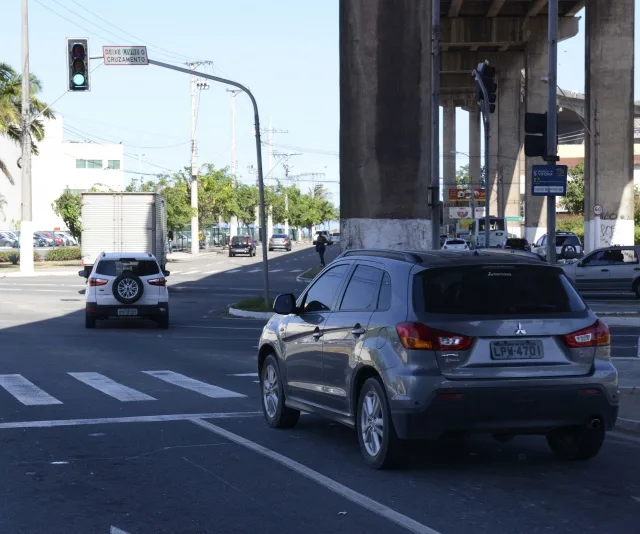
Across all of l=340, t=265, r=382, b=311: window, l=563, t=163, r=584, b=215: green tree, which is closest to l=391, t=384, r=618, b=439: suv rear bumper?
l=340, t=265, r=382, b=311: window

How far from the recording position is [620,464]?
31.8ft

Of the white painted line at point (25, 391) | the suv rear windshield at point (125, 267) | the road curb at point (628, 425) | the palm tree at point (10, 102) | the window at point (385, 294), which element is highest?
the palm tree at point (10, 102)

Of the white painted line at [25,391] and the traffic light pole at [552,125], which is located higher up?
the traffic light pole at [552,125]

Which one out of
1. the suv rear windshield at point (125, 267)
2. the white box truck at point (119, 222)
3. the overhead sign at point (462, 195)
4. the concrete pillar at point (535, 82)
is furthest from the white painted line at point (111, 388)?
the overhead sign at point (462, 195)

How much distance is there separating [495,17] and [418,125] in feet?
172

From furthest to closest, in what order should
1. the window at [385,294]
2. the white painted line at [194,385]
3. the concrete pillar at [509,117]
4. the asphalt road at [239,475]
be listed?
the concrete pillar at [509,117] → the white painted line at [194,385] → the window at [385,294] → the asphalt road at [239,475]

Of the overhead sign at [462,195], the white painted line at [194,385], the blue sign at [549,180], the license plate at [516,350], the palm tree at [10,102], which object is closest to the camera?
the license plate at [516,350]

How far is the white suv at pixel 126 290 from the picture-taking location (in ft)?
88.8

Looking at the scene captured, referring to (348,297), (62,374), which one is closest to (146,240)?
(62,374)

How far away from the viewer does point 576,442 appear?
967 centimetres

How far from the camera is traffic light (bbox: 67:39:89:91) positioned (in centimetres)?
2727

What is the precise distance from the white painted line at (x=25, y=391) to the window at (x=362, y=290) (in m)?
5.26

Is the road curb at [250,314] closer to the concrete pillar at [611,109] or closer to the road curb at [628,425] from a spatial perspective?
the road curb at [628,425]

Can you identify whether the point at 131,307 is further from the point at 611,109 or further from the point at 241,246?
the point at 241,246
